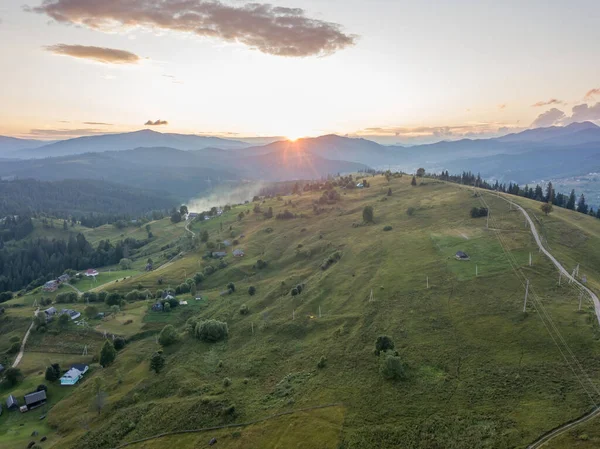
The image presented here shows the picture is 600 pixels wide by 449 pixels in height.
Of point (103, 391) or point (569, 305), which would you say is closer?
point (569, 305)

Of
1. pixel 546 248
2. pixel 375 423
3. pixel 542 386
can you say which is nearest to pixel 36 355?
pixel 375 423

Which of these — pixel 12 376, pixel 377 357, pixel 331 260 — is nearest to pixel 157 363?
pixel 12 376

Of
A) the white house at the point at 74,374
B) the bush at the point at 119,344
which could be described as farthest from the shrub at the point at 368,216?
the white house at the point at 74,374

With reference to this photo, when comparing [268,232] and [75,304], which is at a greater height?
[268,232]

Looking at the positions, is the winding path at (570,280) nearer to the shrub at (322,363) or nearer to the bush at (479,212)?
the bush at (479,212)

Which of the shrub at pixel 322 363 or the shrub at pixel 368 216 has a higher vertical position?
the shrub at pixel 368 216

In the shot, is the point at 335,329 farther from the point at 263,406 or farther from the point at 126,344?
the point at 126,344
